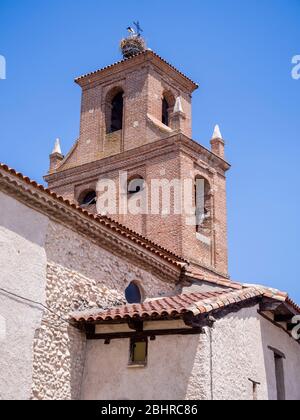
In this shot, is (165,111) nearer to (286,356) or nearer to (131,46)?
(131,46)

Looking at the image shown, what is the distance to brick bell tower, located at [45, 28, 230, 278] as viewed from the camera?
20953 mm

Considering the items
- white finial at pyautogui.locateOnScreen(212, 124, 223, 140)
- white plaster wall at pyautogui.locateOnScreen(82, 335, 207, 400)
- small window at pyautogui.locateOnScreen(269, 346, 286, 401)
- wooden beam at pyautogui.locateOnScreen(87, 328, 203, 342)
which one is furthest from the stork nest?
white plaster wall at pyautogui.locateOnScreen(82, 335, 207, 400)

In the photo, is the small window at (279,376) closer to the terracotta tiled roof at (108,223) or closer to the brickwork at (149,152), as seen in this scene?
the terracotta tiled roof at (108,223)

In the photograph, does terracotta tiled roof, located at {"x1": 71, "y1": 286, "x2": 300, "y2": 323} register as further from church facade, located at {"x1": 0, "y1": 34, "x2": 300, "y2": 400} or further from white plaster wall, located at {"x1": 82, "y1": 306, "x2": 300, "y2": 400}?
white plaster wall, located at {"x1": 82, "y1": 306, "x2": 300, "y2": 400}

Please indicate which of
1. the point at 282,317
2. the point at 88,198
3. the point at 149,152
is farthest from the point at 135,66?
the point at 282,317

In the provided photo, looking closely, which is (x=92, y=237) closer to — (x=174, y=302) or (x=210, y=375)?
(x=174, y=302)

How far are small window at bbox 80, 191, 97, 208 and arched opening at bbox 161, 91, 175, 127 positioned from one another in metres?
4.30

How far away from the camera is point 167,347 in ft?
36.0

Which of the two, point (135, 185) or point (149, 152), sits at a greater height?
point (149, 152)

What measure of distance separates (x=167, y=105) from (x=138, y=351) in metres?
15.1

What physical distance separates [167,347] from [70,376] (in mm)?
2050

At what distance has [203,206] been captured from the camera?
73.0 feet

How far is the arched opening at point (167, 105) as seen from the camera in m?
24.6

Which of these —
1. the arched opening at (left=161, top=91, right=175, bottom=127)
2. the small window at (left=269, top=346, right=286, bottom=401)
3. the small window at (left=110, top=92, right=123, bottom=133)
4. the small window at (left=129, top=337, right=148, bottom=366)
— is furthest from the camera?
the small window at (left=110, top=92, right=123, bottom=133)
